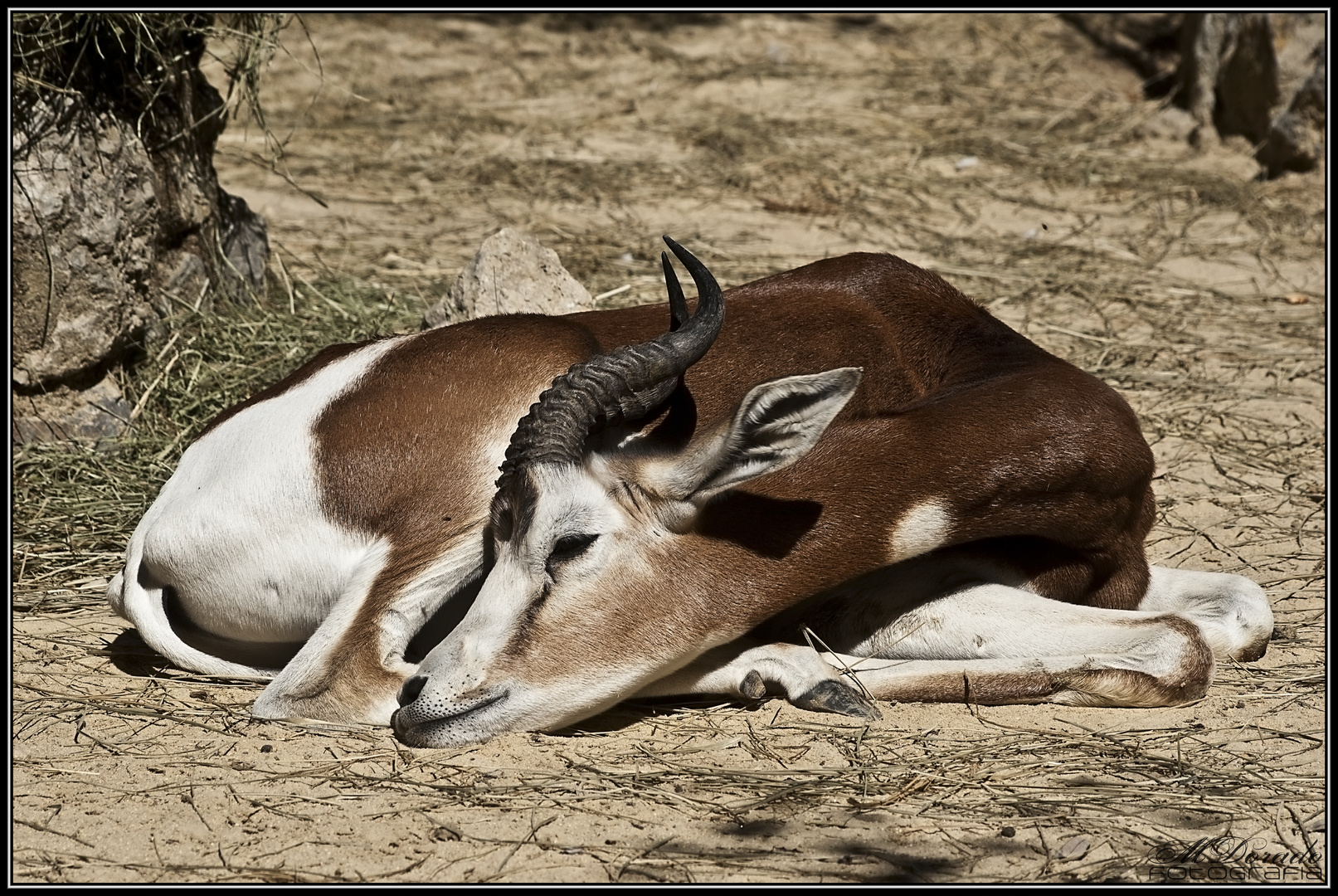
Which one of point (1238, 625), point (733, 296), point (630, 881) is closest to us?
point (630, 881)

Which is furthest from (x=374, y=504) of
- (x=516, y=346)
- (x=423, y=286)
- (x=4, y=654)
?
(x=423, y=286)

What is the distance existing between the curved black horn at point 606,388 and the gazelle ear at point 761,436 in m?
0.22

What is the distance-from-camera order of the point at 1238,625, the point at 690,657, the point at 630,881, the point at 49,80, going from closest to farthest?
the point at 630,881, the point at 690,657, the point at 1238,625, the point at 49,80

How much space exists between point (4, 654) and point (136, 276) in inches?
88.8

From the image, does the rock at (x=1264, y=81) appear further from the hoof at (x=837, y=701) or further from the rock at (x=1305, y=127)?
the hoof at (x=837, y=701)

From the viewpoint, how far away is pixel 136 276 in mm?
6430

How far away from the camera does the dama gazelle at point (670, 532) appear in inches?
157

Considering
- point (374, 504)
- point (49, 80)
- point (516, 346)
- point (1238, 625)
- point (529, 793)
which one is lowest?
point (1238, 625)

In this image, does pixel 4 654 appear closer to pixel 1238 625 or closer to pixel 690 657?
pixel 690 657

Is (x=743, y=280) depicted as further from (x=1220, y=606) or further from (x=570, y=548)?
(x=570, y=548)

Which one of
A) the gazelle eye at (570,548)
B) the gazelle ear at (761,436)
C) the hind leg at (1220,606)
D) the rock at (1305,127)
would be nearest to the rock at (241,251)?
the gazelle eye at (570,548)

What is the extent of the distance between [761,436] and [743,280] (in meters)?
4.37

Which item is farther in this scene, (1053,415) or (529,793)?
(1053,415)

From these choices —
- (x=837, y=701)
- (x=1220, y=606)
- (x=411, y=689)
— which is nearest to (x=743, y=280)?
(x=1220, y=606)
